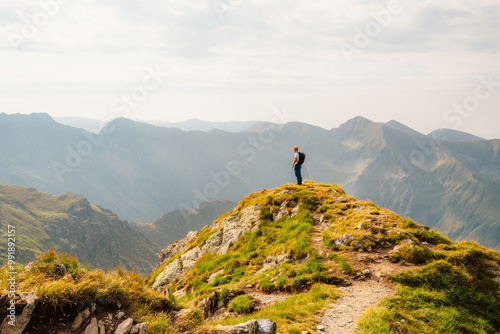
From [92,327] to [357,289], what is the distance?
40.2 ft

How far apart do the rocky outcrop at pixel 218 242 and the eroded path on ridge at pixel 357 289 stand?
27.0ft

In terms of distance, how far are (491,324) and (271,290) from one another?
995cm

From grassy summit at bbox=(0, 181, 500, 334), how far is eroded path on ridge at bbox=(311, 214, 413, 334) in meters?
0.10

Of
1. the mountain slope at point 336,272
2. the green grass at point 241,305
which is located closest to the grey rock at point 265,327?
the mountain slope at point 336,272

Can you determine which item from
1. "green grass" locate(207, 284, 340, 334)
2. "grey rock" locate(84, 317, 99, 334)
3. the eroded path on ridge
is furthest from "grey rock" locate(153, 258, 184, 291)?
"grey rock" locate(84, 317, 99, 334)

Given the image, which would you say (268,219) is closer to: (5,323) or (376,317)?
(376,317)

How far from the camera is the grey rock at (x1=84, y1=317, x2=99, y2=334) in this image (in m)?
9.59

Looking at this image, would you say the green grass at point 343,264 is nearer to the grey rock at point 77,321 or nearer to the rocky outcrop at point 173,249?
the grey rock at point 77,321

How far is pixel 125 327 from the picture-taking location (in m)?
9.84

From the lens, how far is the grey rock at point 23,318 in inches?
342

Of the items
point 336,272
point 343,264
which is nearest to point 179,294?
point 336,272

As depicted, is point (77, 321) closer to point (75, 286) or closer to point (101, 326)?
→ point (101, 326)

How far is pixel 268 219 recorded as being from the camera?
27.0 m

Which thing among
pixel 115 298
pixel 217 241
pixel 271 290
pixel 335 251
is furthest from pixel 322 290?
pixel 217 241
